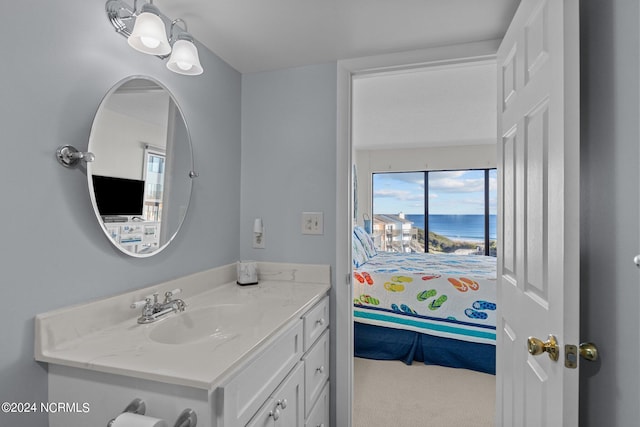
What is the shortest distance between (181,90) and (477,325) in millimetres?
2639

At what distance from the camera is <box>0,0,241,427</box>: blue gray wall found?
86 centimetres

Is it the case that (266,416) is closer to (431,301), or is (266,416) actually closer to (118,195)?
(118,195)

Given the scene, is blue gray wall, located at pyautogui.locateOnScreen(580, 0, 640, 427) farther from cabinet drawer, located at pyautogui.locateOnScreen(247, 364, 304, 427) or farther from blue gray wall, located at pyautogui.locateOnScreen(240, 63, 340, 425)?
blue gray wall, located at pyautogui.locateOnScreen(240, 63, 340, 425)

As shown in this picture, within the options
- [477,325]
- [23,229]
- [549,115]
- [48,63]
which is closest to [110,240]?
[23,229]

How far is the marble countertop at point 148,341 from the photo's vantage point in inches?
31.5

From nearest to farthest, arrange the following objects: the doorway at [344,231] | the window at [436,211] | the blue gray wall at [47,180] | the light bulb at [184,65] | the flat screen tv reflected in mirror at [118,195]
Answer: the blue gray wall at [47,180] < the flat screen tv reflected in mirror at [118,195] < the light bulb at [184,65] < the doorway at [344,231] < the window at [436,211]

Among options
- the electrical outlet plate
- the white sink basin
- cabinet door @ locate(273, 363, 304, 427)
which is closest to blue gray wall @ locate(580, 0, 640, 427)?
cabinet door @ locate(273, 363, 304, 427)

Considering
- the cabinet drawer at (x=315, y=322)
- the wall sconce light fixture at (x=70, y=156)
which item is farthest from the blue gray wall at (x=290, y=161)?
the wall sconce light fixture at (x=70, y=156)

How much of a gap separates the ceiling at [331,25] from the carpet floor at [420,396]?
2177 mm

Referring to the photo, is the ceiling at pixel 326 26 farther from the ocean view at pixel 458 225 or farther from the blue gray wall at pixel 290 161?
the ocean view at pixel 458 225

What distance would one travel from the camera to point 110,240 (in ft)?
3.66

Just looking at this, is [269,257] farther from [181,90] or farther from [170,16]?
[170,16]

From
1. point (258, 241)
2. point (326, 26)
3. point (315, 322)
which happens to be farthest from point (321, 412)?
point (326, 26)

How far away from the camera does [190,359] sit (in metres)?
0.84
